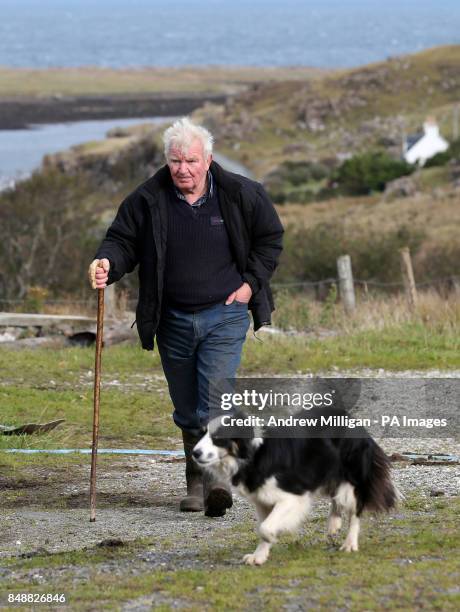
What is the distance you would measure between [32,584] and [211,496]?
62.4 inches

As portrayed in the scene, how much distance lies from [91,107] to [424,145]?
2177 inches

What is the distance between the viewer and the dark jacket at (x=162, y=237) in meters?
7.66

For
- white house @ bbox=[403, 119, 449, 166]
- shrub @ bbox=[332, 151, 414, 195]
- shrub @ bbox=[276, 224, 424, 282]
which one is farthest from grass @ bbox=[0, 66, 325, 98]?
shrub @ bbox=[276, 224, 424, 282]

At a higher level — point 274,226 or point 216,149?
point 216,149

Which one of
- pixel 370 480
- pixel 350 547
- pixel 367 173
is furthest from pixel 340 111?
pixel 350 547

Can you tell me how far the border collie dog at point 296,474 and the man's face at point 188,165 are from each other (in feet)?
5.09

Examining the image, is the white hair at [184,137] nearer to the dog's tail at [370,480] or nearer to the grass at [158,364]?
the dog's tail at [370,480]

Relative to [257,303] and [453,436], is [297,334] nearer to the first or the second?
[453,436]

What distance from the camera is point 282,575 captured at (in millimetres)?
6258

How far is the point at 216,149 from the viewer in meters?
102

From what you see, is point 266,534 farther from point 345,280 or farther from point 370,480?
point 345,280

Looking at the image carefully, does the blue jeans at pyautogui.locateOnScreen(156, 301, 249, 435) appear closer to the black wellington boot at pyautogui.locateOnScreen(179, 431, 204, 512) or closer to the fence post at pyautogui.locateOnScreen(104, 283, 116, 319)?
the black wellington boot at pyautogui.locateOnScreen(179, 431, 204, 512)

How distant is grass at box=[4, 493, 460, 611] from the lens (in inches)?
229

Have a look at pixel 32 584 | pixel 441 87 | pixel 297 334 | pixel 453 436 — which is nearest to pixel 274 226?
pixel 32 584
